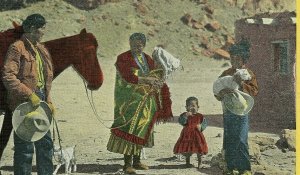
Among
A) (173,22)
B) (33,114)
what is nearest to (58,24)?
(173,22)

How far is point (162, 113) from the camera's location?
24.7 feet

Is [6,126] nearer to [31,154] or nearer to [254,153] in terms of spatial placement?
[31,154]

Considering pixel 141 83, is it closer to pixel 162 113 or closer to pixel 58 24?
pixel 162 113

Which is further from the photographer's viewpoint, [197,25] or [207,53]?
[197,25]

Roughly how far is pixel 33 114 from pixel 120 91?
1606mm

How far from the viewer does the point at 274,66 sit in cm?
1234

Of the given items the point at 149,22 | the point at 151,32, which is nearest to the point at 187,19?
the point at 149,22

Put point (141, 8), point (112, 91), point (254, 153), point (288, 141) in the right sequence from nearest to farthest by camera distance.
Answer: point (254, 153), point (288, 141), point (112, 91), point (141, 8)

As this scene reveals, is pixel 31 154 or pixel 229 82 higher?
pixel 229 82

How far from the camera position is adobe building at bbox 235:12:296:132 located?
39.3 feet

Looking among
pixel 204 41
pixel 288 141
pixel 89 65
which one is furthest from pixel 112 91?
pixel 204 41

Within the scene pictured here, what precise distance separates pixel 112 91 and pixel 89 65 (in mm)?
10688

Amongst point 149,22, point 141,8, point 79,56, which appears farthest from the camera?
point 141,8

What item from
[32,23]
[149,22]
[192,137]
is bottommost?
[192,137]
